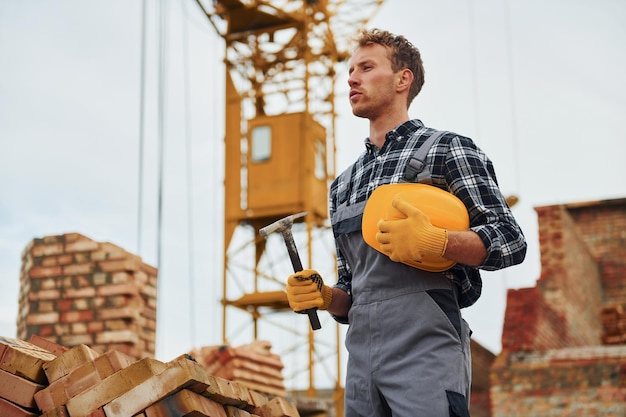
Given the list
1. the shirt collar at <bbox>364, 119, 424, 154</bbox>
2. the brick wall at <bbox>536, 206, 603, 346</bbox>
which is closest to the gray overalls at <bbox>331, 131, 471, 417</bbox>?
Answer: the shirt collar at <bbox>364, 119, 424, 154</bbox>

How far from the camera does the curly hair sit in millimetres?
2994

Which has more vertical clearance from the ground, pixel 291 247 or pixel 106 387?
pixel 291 247

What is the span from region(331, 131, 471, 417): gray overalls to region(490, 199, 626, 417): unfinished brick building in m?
7.22

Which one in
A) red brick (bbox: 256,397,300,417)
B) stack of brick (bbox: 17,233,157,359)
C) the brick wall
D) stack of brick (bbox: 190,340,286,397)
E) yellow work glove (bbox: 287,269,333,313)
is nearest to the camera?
yellow work glove (bbox: 287,269,333,313)

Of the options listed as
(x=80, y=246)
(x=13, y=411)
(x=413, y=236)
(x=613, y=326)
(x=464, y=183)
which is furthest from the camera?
(x=613, y=326)

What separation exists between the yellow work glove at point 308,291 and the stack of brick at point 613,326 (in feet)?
29.6

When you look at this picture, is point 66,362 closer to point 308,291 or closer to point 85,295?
point 308,291

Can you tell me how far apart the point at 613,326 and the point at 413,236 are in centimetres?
940

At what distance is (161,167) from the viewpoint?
14.8 meters

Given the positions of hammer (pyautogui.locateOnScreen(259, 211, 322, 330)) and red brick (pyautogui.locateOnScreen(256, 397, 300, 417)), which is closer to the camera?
hammer (pyautogui.locateOnScreen(259, 211, 322, 330))

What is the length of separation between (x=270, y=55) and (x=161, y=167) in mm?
9165

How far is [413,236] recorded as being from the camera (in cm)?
259

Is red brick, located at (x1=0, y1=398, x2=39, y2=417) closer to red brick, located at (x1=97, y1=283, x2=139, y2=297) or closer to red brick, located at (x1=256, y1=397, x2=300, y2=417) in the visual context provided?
red brick, located at (x1=256, y1=397, x2=300, y2=417)

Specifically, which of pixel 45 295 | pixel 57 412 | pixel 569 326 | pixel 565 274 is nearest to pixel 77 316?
pixel 45 295
